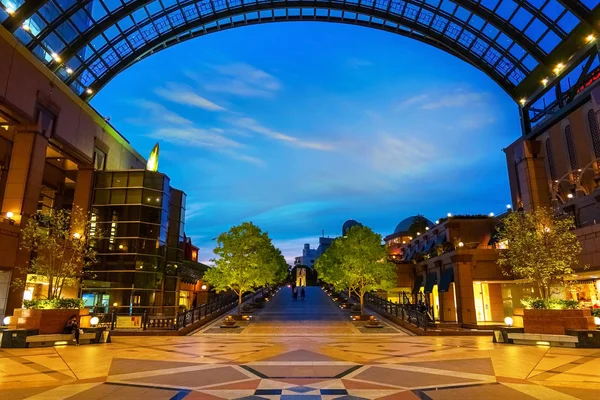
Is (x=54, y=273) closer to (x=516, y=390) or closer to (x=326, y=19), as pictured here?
(x=516, y=390)

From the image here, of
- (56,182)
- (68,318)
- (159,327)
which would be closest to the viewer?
(68,318)

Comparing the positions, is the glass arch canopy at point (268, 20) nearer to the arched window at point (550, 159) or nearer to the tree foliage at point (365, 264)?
the arched window at point (550, 159)

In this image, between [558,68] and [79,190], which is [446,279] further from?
[79,190]

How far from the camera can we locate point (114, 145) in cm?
4106

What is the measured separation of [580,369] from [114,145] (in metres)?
41.4

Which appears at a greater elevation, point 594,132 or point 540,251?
point 594,132

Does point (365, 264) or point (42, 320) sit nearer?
point (42, 320)

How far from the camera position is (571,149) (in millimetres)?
46406

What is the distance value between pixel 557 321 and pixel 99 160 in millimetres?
37524

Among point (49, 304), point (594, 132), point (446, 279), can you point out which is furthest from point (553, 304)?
point (594, 132)

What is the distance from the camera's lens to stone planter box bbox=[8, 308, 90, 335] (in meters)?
17.8

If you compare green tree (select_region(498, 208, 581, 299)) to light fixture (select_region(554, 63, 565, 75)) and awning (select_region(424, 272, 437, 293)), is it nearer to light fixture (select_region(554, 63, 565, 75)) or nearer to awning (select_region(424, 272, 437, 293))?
light fixture (select_region(554, 63, 565, 75))

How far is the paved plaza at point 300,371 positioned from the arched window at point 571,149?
36985 mm

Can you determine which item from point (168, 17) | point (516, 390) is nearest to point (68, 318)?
point (516, 390)
